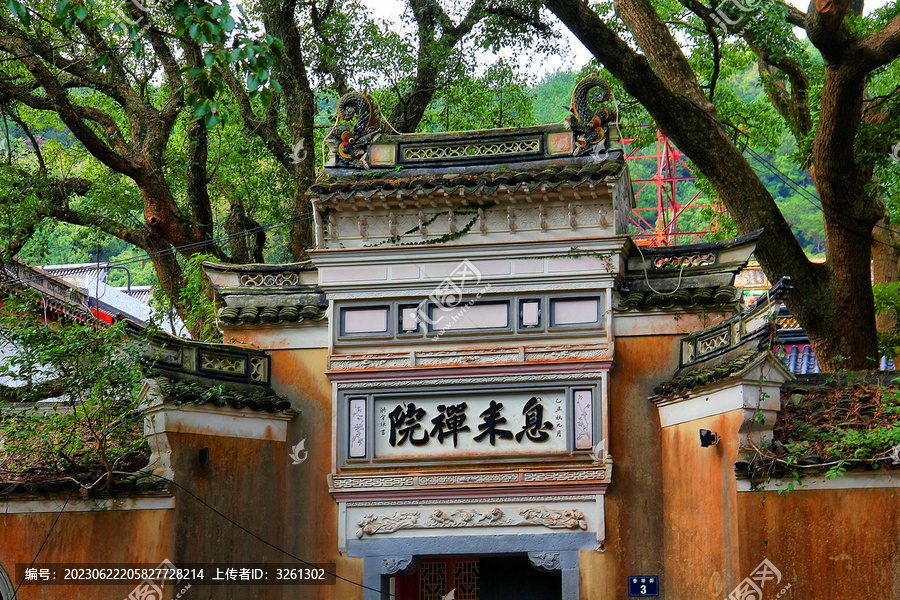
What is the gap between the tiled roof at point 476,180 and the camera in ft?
31.5

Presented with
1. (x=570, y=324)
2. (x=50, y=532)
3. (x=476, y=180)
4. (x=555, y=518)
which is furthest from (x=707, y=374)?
(x=50, y=532)

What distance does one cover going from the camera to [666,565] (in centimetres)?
901

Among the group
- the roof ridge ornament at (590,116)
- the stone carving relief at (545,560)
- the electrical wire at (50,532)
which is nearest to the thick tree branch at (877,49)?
the roof ridge ornament at (590,116)

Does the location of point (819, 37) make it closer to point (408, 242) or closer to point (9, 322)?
point (408, 242)

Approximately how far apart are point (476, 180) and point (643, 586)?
163 inches

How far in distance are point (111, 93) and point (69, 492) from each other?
6.67 meters

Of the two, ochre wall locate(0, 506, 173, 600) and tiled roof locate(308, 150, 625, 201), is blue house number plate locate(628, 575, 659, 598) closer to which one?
tiled roof locate(308, 150, 625, 201)

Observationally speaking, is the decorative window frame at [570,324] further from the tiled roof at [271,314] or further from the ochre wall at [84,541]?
the ochre wall at [84,541]

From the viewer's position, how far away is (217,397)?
30.6ft

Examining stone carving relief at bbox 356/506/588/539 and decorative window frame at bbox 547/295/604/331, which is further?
decorative window frame at bbox 547/295/604/331

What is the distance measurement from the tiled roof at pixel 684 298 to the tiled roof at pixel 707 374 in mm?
734

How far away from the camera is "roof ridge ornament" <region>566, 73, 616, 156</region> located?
9945mm

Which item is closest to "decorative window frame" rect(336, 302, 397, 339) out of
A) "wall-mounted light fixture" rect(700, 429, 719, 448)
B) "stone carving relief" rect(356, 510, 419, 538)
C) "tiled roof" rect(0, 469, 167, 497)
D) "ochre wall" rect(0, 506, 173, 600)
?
"stone carving relief" rect(356, 510, 419, 538)

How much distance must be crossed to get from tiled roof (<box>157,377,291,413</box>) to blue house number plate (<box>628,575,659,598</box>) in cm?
372
